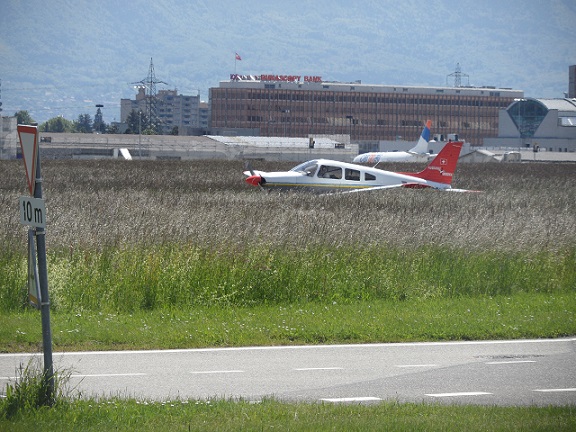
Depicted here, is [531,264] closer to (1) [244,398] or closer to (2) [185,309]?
(2) [185,309]

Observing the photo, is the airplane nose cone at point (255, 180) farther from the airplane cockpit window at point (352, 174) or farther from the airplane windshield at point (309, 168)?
the airplane cockpit window at point (352, 174)

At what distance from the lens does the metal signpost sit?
29.7ft

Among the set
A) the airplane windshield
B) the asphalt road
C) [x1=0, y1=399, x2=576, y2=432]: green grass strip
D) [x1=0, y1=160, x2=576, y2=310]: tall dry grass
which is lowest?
the asphalt road

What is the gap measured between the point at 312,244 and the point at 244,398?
948 cm

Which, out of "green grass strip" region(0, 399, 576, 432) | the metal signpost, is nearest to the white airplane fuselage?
"green grass strip" region(0, 399, 576, 432)

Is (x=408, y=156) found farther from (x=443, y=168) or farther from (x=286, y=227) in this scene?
(x=286, y=227)

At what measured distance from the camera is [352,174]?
1513 inches

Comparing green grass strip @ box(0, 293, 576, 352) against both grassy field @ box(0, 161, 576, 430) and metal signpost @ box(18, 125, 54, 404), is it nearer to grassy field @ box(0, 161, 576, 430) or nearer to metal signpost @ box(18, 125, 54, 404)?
grassy field @ box(0, 161, 576, 430)

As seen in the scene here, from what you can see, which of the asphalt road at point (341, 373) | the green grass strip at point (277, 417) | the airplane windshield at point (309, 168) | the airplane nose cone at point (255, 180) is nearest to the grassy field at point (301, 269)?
the asphalt road at point (341, 373)

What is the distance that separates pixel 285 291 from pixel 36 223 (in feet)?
29.1

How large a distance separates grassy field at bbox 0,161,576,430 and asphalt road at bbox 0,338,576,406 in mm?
724

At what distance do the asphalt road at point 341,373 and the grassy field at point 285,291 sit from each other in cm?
72

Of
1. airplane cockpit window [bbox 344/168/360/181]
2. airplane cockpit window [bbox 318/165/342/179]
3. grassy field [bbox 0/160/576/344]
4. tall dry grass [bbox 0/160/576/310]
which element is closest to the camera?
grassy field [bbox 0/160/576/344]

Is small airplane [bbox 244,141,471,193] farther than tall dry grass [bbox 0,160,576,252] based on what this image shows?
Yes
